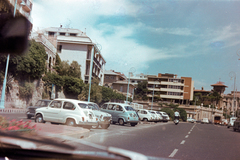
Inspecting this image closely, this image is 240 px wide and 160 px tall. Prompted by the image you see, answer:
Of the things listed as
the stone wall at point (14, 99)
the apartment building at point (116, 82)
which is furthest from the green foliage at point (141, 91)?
the stone wall at point (14, 99)

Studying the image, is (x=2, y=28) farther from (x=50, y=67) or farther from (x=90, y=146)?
(x=90, y=146)

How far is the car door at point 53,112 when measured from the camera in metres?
12.8

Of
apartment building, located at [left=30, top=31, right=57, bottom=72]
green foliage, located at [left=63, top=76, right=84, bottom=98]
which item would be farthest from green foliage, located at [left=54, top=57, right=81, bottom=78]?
green foliage, located at [left=63, top=76, right=84, bottom=98]

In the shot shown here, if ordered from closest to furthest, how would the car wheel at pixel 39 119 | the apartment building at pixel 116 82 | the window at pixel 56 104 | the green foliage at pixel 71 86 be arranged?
the window at pixel 56 104
the car wheel at pixel 39 119
the green foliage at pixel 71 86
the apartment building at pixel 116 82

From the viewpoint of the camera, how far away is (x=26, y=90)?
27.2m

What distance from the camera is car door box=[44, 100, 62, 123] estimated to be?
12797 millimetres

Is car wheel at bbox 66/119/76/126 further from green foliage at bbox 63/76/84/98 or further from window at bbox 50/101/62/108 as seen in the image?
green foliage at bbox 63/76/84/98

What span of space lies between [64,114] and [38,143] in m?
10.7

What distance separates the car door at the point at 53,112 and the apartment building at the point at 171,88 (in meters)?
74.7

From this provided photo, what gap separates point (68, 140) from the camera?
2406mm

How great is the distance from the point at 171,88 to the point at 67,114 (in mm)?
81920

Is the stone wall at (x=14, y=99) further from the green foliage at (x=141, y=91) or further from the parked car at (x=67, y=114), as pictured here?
the green foliage at (x=141, y=91)

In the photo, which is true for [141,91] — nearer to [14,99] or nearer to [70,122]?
[14,99]

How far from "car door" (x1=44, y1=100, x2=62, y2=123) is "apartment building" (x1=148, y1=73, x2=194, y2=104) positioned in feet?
245
